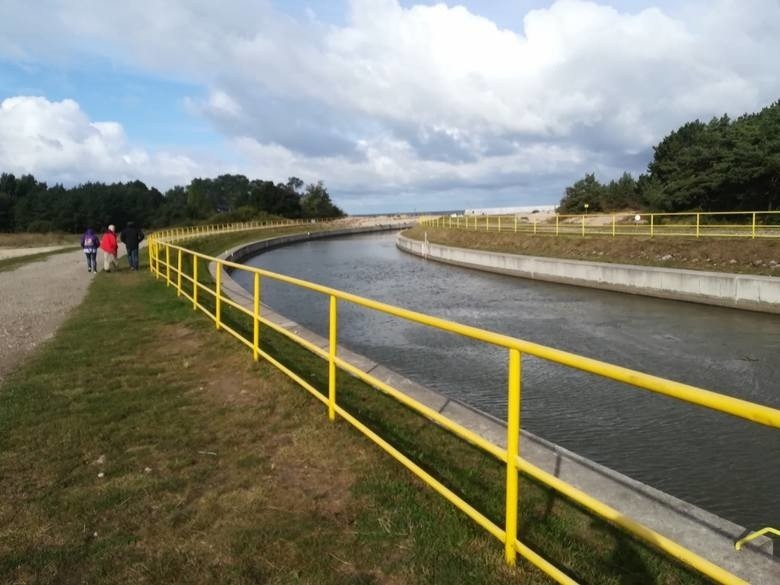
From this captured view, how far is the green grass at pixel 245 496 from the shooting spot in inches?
124

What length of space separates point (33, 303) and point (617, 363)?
12.3 m

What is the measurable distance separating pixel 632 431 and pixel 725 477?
4.41 feet

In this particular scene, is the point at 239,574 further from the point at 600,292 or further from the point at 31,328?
the point at 600,292

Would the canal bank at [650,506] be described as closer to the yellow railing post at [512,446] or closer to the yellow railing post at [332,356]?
the yellow railing post at [332,356]

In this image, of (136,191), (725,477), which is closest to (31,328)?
(725,477)

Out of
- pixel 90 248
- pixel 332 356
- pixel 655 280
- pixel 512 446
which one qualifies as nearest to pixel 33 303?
pixel 90 248

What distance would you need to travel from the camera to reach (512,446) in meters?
2.90

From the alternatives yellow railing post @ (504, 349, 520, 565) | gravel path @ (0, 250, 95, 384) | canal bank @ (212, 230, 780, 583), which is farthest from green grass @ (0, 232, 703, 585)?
gravel path @ (0, 250, 95, 384)

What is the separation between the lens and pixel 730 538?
3.55m

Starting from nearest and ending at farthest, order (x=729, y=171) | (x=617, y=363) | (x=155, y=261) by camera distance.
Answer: (x=617, y=363)
(x=155, y=261)
(x=729, y=171)

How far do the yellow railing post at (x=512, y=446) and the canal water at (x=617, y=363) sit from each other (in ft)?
10.5

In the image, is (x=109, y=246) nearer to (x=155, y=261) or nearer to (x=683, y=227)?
(x=155, y=261)

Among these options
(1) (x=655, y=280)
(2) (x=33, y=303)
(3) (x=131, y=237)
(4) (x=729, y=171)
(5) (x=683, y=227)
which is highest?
(4) (x=729, y=171)

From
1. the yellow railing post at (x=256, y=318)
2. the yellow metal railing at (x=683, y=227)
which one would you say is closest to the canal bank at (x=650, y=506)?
the yellow railing post at (x=256, y=318)
